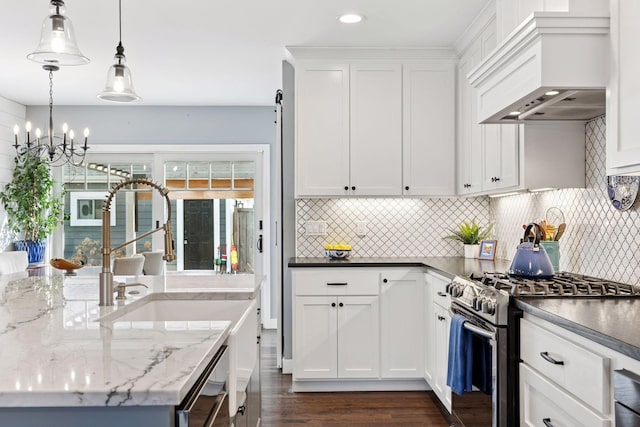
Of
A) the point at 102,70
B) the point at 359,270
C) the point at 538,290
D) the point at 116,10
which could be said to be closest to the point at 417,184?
the point at 359,270

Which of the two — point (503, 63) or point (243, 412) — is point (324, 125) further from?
point (243, 412)

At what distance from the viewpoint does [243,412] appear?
7.22ft

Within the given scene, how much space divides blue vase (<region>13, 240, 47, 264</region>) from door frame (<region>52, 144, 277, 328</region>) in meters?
0.39

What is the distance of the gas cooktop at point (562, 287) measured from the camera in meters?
2.14

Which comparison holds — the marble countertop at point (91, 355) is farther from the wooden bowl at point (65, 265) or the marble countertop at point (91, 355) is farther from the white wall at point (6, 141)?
the white wall at point (6, 141)

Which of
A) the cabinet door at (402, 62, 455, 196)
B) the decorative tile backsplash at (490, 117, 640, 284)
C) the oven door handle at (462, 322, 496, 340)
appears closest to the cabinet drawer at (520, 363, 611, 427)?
the oven door handle at (462, 322, 496, 340)

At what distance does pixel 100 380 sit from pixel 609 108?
1918 mm

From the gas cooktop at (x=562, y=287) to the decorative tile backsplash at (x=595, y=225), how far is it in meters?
0.11

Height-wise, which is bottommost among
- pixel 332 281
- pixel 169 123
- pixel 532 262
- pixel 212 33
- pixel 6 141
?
pixel 332 281

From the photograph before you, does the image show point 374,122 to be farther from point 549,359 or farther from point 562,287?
point 549,359

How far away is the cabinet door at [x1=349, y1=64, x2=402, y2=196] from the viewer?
4.10 metres

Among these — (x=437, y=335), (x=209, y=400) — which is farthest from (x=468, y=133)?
(x=209, y=400)

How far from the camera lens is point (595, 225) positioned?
8.97ft

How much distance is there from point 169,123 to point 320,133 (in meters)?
2.73
